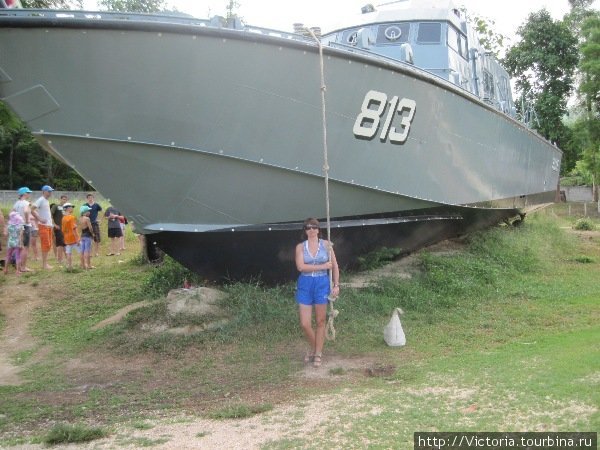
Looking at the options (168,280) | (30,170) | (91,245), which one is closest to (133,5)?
(30,170)

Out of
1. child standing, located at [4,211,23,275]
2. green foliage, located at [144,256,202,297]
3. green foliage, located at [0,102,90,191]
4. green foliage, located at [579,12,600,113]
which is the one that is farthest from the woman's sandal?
green foliage, located at [0,102,90,191]

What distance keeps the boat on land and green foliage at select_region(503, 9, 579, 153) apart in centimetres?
2396

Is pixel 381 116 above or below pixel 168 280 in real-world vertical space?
above

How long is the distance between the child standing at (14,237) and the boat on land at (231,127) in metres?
4.02

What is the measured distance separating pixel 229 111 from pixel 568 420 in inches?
157

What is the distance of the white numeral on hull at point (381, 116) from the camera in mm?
6812

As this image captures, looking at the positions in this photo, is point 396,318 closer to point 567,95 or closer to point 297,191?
point 297,191

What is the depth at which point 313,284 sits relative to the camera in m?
5.36

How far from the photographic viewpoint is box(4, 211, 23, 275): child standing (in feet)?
31.5

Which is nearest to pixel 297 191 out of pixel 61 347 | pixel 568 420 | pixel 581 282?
pixel 61 347

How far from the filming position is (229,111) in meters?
6.05

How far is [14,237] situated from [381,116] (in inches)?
240

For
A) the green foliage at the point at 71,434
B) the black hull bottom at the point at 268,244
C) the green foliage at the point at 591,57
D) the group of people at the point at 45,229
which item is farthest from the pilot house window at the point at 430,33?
the green foliage at the point at 591,57

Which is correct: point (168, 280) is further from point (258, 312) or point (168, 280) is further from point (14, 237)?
point (14, 237)
